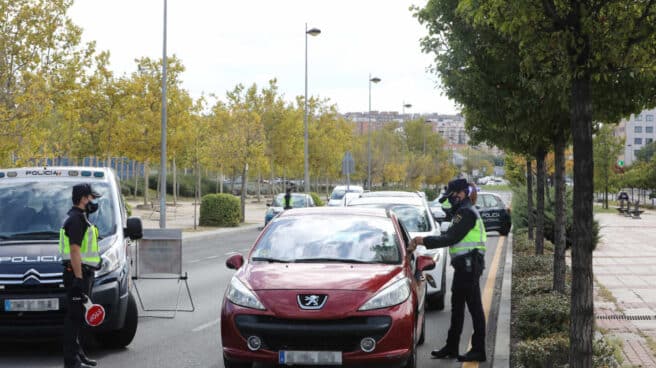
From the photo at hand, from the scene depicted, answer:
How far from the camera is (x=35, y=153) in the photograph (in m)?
22.2

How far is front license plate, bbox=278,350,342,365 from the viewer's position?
23.0 ft

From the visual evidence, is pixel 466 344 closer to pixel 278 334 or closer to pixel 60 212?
pixel 278 334

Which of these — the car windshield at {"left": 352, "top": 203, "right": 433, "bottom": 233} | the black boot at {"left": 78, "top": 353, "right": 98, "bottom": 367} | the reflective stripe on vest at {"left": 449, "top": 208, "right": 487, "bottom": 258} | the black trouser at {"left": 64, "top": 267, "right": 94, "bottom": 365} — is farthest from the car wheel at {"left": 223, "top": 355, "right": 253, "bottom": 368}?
the car windshield at {"left": 352, "top": 203, "right": 433, "bottom": 233}

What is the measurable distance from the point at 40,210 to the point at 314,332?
4208mm

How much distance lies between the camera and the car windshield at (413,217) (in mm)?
13336

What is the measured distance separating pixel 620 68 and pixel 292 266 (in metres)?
3.17

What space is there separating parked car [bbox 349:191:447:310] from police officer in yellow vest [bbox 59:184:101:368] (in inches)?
179

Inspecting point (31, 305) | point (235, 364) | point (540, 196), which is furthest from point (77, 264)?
point (540, 196)

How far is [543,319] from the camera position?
370 inches

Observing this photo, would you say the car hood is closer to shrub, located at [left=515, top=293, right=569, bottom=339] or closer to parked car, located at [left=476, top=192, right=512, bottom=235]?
shrub, located at [left=515, top=293, right=569, bottom=339]

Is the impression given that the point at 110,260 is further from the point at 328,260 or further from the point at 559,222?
the point at 559,222

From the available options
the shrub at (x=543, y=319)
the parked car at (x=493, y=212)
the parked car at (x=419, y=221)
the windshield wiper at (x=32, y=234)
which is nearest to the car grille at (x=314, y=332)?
the shrub at (x=543, y=319)

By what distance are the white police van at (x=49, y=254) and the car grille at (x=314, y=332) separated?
7.78 ft

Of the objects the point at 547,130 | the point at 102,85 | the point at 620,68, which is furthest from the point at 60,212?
the point at 102,85
